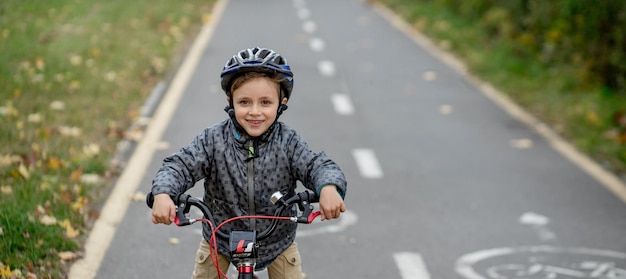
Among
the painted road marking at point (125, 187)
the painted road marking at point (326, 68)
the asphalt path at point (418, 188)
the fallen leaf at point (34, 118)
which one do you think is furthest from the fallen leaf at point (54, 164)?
the painted road marking at point (326, 68)

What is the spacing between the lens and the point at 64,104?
1004cm

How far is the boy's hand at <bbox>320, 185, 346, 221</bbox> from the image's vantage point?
11.4 feet

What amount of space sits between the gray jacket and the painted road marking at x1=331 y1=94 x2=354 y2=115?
23.9ft

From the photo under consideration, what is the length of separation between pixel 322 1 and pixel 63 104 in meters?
18.4

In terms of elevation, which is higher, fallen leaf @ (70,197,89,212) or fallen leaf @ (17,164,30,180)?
fallen leaf @ (70,197,89,212)

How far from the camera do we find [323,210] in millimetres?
3488

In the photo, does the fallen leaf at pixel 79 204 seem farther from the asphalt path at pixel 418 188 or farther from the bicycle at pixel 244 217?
the bicycle at pixel 244 217

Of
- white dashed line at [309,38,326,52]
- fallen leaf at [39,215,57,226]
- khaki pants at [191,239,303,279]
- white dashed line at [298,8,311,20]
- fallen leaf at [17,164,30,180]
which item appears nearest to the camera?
khaki pants at [191,239,303,279]

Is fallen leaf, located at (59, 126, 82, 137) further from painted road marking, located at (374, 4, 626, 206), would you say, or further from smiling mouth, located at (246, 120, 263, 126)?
smiling mouth, located at (246, 120, 263, 126)

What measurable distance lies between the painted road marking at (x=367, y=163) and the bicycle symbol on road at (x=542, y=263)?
6.96 ft

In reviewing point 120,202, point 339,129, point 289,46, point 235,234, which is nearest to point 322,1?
point 289,46

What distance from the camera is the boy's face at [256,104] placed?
145 inches

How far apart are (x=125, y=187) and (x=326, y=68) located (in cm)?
744

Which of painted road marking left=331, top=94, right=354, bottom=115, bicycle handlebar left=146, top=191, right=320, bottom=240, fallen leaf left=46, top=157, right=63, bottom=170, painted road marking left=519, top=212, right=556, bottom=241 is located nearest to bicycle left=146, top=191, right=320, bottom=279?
bicycle handlebar left=146, top=191, right=320, bottom=240
